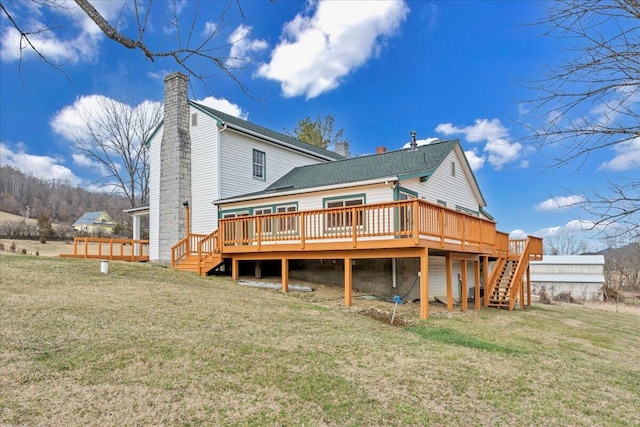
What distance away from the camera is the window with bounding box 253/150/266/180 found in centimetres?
1823

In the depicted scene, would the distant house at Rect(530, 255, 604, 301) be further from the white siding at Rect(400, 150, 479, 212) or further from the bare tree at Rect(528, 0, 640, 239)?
the bare tree at Rect(528, 0, 640, 239)

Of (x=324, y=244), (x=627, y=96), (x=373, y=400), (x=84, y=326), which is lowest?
(x=373, y=400)

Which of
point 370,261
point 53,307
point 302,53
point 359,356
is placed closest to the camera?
Answer: point 359,356

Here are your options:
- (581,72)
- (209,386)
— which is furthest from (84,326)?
(581,72)

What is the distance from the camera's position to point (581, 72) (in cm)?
428

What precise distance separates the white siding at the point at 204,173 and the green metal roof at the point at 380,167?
9.20 feet

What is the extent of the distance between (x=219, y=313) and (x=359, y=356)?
3350mm

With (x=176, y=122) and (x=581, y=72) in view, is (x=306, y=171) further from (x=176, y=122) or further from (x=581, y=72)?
(x=581, y=72)

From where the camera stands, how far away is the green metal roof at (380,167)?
13.7 m

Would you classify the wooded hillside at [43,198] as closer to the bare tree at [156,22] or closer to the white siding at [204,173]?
the white siding at [204,173]

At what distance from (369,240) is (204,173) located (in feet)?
30.3

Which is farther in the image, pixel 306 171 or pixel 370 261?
pixel 306 171

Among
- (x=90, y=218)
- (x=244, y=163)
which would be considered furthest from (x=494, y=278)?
(x=90, y=218)

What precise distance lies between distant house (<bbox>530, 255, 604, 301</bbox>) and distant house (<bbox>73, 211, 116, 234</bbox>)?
5674cm
